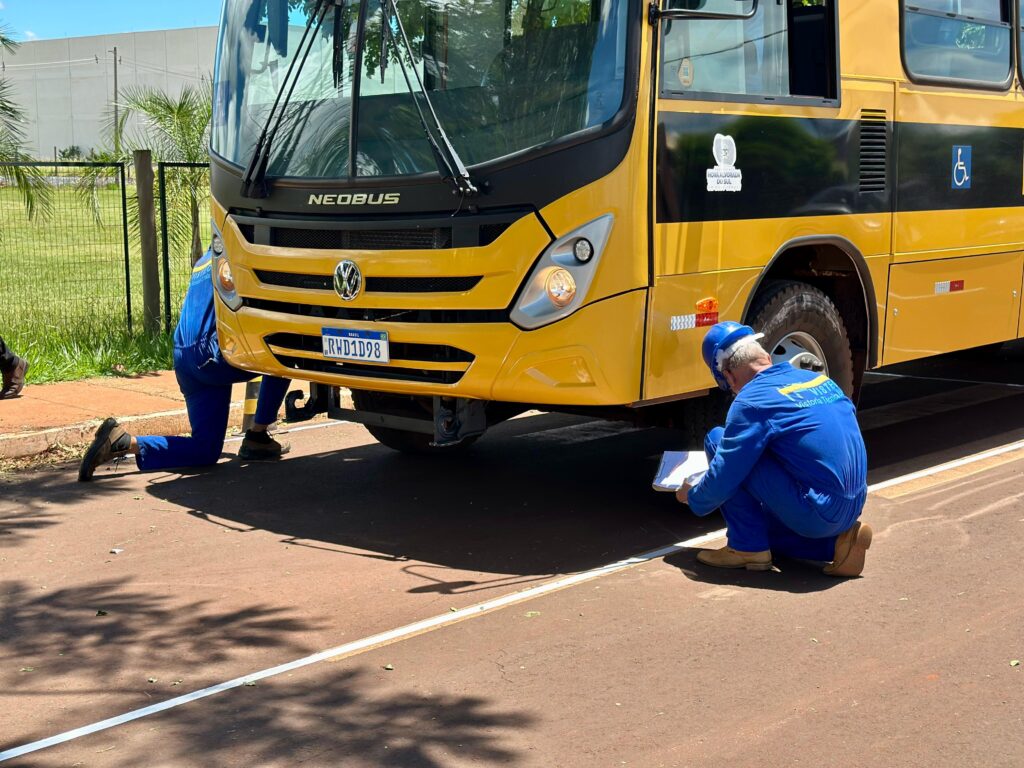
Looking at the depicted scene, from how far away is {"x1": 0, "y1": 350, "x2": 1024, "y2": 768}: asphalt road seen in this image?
437cm

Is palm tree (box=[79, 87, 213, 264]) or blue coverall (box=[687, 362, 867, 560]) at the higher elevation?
palm tree (box=[79, 87, 213, 264])

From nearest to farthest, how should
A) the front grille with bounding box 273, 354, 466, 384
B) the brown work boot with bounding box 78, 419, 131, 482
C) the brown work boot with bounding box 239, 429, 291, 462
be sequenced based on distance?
the front grille with bounding box 273, 354, 466, 384 → the brown work boot with bounding box 78, 419, 131, 482 → the brown work boot with bounding box 239, 429, 291, 462

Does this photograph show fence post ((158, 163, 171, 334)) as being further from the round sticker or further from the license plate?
the round sticker

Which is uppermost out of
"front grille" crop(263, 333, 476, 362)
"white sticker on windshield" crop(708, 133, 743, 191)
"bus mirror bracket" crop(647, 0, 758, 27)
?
"bus mirror bracket" crop(647, 0, 758, 27)

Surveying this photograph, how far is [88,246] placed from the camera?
16.2m

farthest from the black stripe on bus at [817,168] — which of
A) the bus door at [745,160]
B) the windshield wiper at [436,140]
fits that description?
the windshield wiper at [436,140]

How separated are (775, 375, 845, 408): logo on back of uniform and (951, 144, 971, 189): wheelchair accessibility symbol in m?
2.84

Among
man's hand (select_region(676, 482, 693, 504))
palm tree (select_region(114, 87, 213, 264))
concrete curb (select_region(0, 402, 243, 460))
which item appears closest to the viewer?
man's hand (select_region(676, 482, 693, 504))

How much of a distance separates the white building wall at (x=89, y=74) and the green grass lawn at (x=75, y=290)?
1938 inches

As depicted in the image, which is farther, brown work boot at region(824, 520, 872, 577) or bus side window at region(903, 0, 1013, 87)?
bus side window at region(903, 0, 1013, 87)

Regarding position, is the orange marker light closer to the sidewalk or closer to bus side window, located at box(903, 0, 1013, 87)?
bus side window, located at box(903, 0, 1013, 87)

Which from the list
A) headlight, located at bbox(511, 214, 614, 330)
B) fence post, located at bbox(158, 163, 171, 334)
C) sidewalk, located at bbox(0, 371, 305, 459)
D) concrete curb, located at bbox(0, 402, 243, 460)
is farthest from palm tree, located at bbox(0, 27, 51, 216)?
headlight, located at bbox(511, 214, 614, 330)

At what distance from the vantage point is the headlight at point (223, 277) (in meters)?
7.51

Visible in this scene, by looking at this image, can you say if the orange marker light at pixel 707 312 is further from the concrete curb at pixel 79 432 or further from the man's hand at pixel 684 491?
the concrete curb at pixel 79 432
